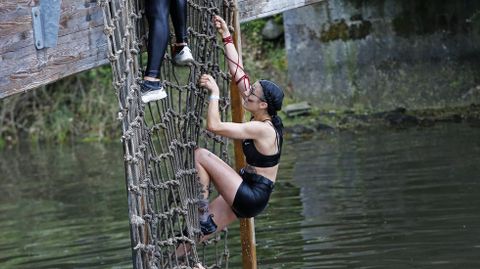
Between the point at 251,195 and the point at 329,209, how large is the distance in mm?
3891

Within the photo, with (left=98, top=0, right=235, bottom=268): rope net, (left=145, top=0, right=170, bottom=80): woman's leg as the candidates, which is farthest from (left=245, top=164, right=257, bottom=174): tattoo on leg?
(left=145, top=0, right=170, bottom=80): woman's leg

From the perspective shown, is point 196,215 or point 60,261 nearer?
point 196,215

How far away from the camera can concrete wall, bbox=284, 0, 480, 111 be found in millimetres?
15047

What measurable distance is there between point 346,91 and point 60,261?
7.68m

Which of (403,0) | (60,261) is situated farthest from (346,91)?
(60,261)

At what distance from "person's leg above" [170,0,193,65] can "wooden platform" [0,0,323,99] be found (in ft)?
1.61

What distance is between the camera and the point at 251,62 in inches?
664

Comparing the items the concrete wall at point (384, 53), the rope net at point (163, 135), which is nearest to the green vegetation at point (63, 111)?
the concrete wall at point (384, 53)

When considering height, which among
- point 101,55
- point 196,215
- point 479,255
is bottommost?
point 479,255

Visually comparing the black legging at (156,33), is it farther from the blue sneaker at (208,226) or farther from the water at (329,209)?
the water at (329,209)

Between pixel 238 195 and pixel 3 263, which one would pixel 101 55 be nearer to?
pixel 238 195

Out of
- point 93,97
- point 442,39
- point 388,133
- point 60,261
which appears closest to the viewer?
point 60,261

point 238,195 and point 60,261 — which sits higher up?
point 238,195

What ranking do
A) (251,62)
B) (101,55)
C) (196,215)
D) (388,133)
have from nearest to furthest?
(101,55) < (196,215) < (388,133) < (251,62)
